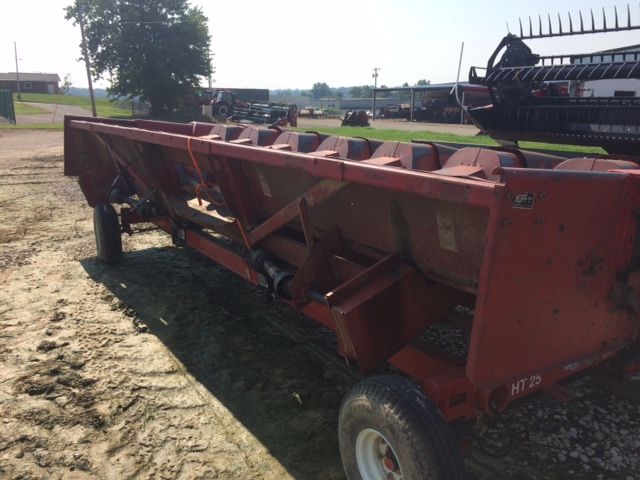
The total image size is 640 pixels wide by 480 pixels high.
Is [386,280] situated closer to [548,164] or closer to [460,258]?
[460,258]

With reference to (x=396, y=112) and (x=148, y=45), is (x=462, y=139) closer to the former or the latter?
(x=148, y=45)

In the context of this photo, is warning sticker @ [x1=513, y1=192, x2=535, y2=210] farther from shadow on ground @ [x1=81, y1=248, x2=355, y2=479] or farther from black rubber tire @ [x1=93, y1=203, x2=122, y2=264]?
black rubber tire @ [x1=93, y1=203, x2=122, y2=264]

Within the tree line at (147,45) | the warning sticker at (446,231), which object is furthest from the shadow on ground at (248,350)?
the tree line at (147,45)

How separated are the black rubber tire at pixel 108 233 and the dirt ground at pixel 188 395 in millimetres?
334

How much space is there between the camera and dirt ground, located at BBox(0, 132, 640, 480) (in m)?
2.63

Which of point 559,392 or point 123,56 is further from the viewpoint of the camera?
point 123,56

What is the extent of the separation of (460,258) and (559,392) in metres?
0.76

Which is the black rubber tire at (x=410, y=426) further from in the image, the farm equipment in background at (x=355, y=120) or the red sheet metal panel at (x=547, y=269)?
the farm equipment in background at (x=355, y=120)

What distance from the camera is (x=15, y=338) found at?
12.9ft

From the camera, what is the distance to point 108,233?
562 centimetres

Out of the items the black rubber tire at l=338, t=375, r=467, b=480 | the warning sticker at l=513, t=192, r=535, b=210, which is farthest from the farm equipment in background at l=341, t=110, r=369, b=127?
the warning sticker at l=513, t=192, r=535, b=210

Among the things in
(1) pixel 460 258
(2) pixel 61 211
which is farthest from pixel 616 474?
(2) pixel 61 211

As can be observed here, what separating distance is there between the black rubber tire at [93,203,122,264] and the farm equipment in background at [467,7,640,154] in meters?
3.97

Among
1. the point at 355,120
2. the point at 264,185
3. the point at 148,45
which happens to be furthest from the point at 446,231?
the point at 148,45
